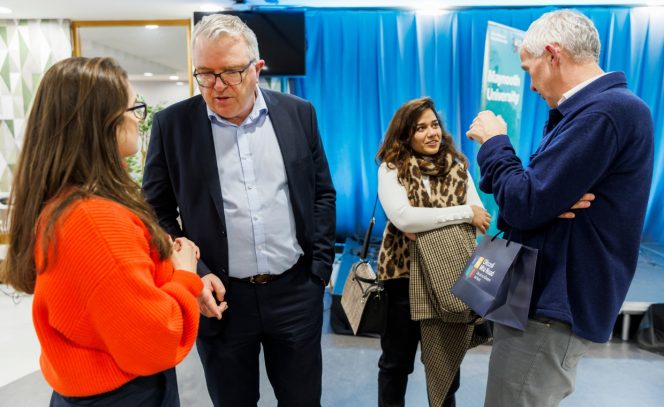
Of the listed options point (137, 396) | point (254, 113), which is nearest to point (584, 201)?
point (254, 113)

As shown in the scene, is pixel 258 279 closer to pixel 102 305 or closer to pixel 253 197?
pixel 253 197

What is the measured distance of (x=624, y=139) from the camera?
1025 millimetres

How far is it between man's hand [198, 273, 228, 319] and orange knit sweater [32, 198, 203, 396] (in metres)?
0.33

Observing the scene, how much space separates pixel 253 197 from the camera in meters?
1.40

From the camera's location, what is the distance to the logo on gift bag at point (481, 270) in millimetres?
1242

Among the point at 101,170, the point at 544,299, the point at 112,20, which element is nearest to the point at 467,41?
the point at 112,20

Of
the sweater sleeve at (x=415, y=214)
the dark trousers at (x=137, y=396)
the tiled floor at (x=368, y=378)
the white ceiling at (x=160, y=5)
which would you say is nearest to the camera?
the dark trousers at (x=137, y=396)

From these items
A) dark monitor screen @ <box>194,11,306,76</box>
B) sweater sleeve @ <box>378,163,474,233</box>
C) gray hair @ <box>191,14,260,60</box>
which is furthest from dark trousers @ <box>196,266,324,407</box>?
dark monitor screen @ <box>194,11,306,76</box>

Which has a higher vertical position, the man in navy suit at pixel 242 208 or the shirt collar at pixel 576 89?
the shirt collar at pixel 576 89

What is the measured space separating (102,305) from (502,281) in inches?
37.4

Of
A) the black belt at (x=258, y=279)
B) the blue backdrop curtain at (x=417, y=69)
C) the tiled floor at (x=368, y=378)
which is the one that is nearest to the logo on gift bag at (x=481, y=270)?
the black belt at (x=258, y=279)

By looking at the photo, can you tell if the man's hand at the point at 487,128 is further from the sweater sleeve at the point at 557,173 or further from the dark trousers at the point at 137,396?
the dark trousers at the point at 137,396

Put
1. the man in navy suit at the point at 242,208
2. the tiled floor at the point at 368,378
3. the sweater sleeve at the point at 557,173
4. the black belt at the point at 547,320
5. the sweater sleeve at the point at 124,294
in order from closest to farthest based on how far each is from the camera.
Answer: the sweater sleeve at the point at 124,294 < the sweater sleeve at the point at 557,173 < the black belt at the point at 547,320 < the man in navy suit at the point at 242,208 < the tiled floor at the point at 368,378

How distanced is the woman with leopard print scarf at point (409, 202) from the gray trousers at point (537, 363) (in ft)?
1.68
